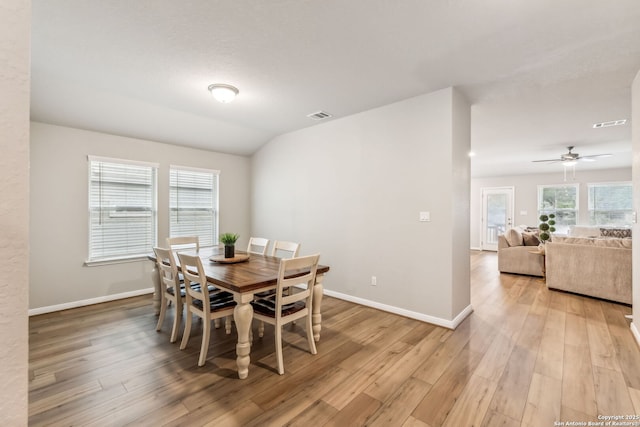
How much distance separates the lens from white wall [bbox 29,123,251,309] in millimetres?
3525

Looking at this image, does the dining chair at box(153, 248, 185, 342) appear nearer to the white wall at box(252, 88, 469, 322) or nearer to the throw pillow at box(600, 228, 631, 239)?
the white wall at box(252, 88, 469, 322)

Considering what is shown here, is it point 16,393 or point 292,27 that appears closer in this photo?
point 16,393

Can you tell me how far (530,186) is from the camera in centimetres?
859

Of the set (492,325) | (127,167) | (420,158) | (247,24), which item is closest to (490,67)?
(420,158)

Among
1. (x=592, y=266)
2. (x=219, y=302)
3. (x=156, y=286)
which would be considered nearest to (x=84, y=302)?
(x=156, y=286)

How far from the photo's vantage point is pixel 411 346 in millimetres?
2744

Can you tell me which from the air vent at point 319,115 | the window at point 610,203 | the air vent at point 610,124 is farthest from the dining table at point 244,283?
the window at point 610,203

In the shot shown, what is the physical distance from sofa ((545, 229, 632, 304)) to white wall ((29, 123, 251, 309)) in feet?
20.9

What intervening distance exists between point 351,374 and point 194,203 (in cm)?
395

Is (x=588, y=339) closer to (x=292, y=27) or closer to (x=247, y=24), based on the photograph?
(x=292, y=27)

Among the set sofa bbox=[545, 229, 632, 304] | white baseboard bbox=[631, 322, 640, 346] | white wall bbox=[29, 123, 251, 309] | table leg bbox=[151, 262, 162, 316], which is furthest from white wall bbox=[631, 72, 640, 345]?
white wall bbox=[29, 123, 251, 309]

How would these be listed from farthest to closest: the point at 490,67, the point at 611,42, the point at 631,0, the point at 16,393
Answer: the point at 490,67 < the point at 611,42 < the point at 631,0 < the point at 16,393

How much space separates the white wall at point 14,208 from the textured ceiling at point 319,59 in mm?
1611

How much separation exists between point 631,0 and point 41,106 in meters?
5.44
